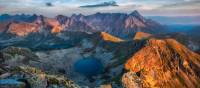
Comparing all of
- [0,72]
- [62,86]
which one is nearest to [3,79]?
[0,72]

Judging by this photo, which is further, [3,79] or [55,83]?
[55,83]

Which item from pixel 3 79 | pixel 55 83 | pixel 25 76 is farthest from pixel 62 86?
pixel 3 79

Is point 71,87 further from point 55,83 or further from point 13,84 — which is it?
point 13,84

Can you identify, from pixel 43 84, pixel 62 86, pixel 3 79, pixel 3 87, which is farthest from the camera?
pixel 62 86

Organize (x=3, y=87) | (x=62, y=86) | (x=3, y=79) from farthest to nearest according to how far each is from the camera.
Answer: (x=62, y=86), (x=3, y=79), (x=3, y=87)

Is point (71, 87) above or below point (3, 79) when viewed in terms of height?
below

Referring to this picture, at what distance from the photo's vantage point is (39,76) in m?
123

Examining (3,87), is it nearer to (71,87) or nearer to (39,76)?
(39,76)

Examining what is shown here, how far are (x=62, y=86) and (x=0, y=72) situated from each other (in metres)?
21.1

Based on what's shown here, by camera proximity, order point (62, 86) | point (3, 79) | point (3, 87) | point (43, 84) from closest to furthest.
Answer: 1. point (3, 87)
2. point (3, 79)
3. point (43, 84)
4. point (62, 86)

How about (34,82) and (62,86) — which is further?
(62,86)

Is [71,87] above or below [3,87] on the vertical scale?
below

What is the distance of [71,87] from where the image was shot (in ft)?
445

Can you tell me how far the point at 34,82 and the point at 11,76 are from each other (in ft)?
30.6
